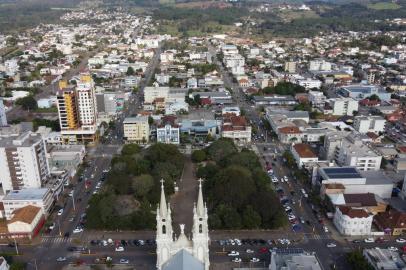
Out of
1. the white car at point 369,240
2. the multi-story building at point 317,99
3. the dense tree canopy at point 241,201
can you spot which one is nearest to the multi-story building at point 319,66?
the multi-story building at point 317,99

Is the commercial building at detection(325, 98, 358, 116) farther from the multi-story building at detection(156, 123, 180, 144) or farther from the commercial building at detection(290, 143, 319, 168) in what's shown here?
the multi-story building at detection(156, 123, 180, 144)

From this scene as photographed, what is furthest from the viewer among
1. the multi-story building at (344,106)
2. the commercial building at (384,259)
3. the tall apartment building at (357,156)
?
the multi-story building at (344,106)

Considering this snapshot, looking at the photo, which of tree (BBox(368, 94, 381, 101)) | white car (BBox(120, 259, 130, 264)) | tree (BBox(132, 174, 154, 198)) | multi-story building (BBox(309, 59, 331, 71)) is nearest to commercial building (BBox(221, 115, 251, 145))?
tree (BBox(132, 174, 154, 198))

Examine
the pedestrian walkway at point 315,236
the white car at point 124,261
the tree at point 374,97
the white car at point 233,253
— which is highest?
the tree at point 374,97

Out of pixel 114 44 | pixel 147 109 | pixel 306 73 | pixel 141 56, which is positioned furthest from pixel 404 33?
pixel 147 109

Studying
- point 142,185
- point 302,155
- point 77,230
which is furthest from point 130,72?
point 77,230

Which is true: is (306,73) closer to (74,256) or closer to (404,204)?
(404,204)

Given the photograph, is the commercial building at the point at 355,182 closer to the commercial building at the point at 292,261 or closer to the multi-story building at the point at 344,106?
the commercial building at the point at 292,261
